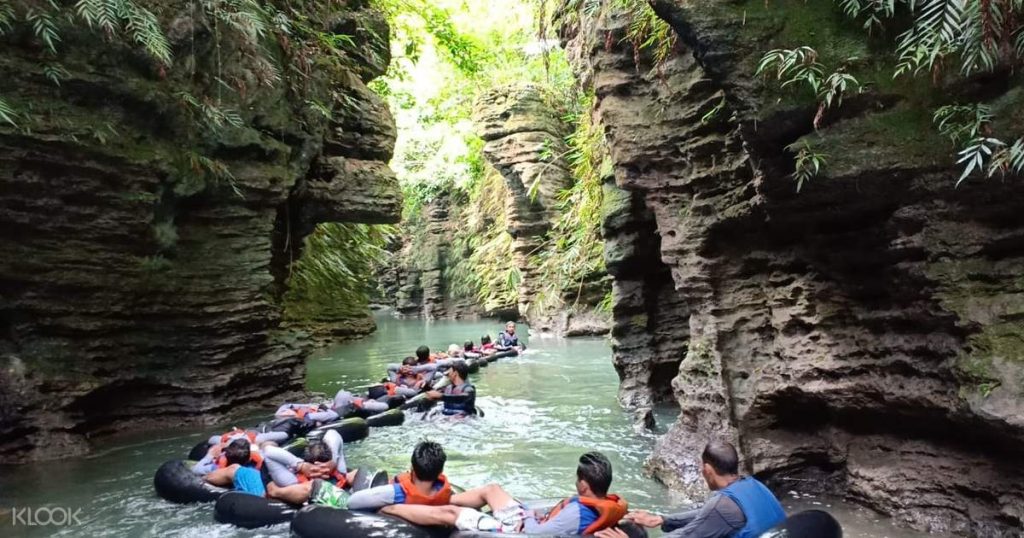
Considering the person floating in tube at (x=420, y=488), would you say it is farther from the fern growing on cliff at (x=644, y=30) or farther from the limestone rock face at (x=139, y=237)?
the limestone rock face at (x=139, y=237)

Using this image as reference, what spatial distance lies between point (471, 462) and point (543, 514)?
3228 mm

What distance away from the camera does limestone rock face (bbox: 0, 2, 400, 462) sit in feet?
24.4

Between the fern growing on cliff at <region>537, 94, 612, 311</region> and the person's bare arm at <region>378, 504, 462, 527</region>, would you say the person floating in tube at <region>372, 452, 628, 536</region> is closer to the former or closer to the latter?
the person's bare arm at <region>378, 504, 462, 527</region>

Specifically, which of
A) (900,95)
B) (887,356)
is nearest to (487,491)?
(887,356)

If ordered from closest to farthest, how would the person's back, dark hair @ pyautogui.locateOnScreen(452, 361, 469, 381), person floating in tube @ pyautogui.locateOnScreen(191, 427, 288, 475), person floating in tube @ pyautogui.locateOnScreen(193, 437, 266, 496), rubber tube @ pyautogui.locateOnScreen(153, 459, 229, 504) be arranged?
the person's back
person floating in tube @ pyautogui.locateOnScreen(193, 437, 266, 496)
rubber tube @ pyautogui.locateOnScreen(153, 459, 229, 504)
person floating in tube @ pyautogui.locateOnScreen(191, 427, 288, 475)
dark hair @ pyautogui.locateOnScreen(452, 361, 469, 381)

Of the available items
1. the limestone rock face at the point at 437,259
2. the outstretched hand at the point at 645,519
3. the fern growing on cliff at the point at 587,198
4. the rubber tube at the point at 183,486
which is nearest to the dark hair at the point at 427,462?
the outstretched hand at the point at 645,519

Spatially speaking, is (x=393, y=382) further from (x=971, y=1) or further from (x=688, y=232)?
(x=971, y=1)

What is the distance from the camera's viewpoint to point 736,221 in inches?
259

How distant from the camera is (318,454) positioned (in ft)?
20.7

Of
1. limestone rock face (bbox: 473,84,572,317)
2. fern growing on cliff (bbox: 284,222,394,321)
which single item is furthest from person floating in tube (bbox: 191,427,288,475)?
limestone rock face (bbox: 473,84,572,317)

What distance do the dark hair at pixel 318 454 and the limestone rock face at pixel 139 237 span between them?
12.0 feet

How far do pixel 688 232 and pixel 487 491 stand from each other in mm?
3633
